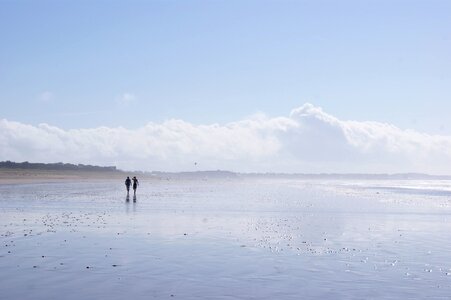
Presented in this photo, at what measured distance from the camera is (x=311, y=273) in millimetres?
17500

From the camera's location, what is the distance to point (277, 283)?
15922 mm

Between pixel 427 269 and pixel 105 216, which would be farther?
pixel 105 216

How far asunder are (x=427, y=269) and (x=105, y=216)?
76.4 feet

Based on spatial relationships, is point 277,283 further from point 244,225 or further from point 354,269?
point 244,225

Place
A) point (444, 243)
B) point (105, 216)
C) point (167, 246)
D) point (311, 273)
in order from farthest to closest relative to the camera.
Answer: point (105, 216) → point (444, 243) → point (167, 246) → point (311, 273)

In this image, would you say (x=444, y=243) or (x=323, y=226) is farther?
(x=323, y=226)

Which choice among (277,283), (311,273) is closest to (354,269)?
(311,273)

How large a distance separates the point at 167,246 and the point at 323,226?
41.3ft

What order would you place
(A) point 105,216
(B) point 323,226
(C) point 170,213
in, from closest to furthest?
(B) point 323,226, (A) point 105,216, (C) point 170,213

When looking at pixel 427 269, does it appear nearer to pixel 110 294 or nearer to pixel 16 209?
pixel 110 294

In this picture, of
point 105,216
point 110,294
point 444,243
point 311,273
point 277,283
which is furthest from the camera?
point 105,216

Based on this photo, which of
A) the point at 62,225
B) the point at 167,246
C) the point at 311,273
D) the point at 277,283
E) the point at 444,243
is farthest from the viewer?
the point at 62,225

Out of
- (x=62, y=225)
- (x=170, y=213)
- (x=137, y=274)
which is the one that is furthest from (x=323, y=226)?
(x=137, y=274)

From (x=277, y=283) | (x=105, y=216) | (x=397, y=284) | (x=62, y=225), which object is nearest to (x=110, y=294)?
(x=277, y=283)
